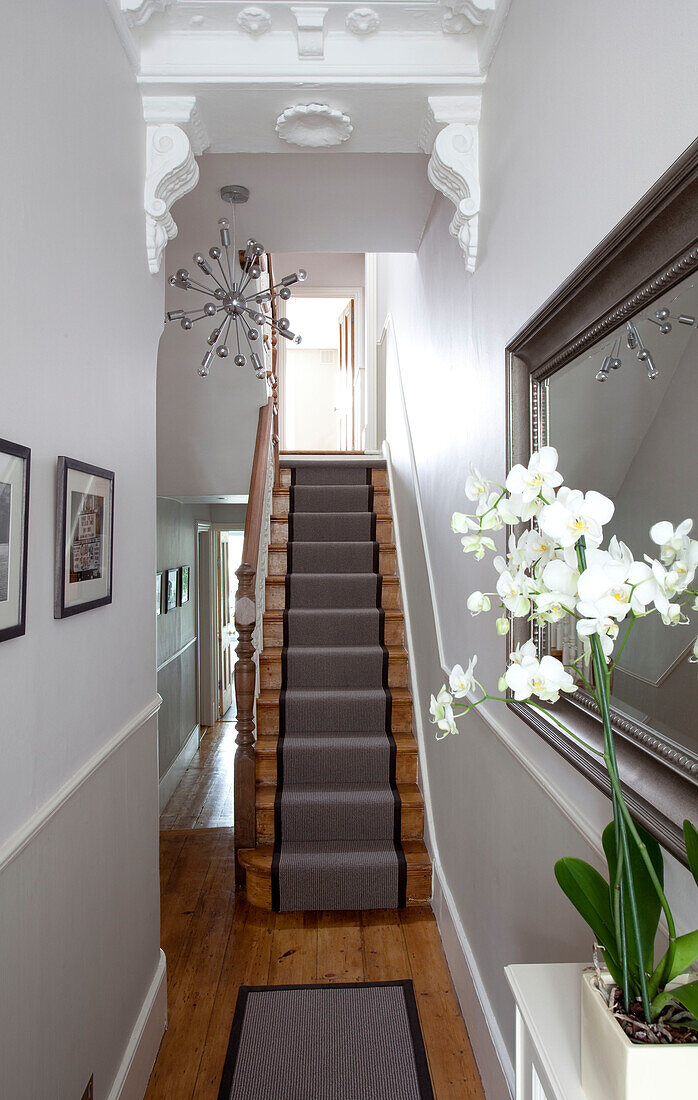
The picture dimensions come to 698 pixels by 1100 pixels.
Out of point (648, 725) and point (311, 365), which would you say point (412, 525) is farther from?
point (311, 365)

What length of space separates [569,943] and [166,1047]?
154 centimetres

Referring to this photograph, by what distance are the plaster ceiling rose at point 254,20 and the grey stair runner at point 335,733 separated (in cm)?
283

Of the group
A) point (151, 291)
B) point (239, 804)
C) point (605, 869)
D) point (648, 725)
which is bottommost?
point (239, 804)

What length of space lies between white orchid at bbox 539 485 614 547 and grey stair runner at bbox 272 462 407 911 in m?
2.72

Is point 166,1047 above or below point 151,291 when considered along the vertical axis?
below

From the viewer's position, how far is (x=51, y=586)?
141cm

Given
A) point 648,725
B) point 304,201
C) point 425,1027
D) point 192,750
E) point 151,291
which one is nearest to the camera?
point 648,725

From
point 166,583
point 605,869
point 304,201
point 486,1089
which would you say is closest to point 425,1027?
point 486,1089

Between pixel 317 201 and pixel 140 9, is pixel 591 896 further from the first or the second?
pixel 317 201

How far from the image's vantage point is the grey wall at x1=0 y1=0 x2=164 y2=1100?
4.08 ft

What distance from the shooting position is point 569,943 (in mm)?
1386

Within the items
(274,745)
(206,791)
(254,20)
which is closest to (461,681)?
(254,20)

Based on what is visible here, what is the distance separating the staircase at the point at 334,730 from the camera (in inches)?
122

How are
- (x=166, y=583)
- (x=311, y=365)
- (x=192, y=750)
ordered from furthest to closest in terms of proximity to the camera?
1. (x=311, y=365)
2. (x=192, y=750)
3. (x=166, y=583)
